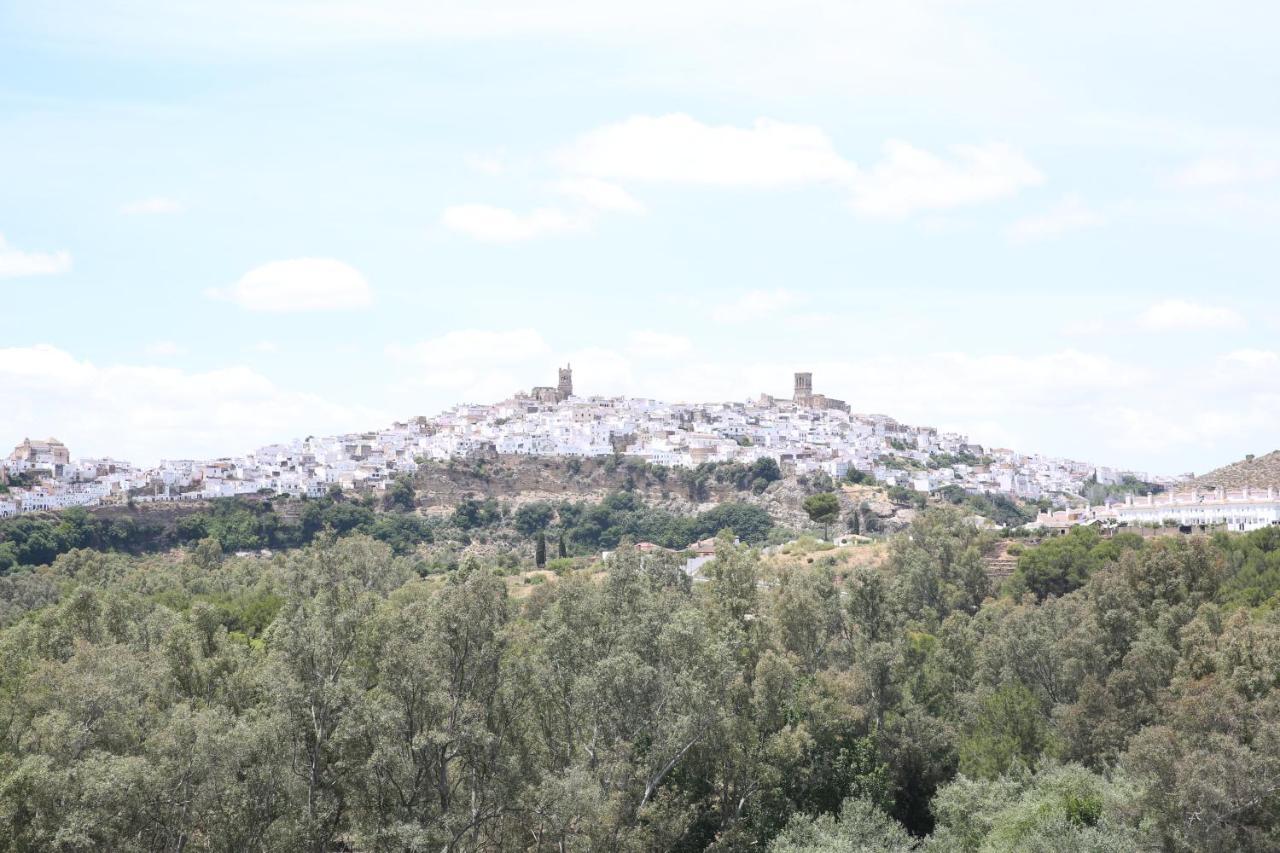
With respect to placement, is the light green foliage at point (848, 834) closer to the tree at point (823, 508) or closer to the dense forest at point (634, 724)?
the dense forest at point (634, 724)

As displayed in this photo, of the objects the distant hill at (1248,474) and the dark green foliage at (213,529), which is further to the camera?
the dark green foliage at (213,529)

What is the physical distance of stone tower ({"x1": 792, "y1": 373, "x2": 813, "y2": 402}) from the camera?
179 m

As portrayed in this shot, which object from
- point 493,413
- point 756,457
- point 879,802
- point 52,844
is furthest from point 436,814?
point 493,413

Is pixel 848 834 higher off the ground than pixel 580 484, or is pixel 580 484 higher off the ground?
pixel 580 484

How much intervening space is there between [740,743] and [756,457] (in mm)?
100050

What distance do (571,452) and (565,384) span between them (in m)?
41.1

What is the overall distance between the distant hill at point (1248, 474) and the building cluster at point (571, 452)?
3155cm

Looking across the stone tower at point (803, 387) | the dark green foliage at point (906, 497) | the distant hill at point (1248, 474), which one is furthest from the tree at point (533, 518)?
the stone tower at point (803, 387)

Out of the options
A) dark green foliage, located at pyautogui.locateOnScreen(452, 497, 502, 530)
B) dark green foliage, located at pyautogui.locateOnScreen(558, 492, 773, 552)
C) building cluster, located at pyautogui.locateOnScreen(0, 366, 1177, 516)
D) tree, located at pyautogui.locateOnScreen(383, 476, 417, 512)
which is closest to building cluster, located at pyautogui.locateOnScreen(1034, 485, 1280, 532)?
dark green foliage, located at pyautogui.locateOnScreen(558, 492, 773, 552)

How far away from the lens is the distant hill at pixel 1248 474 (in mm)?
81250

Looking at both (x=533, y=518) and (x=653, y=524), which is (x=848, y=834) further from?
(x=533, y=518)

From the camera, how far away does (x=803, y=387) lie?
181 m

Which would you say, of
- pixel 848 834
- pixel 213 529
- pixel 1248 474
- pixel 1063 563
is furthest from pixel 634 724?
pixel 213 529

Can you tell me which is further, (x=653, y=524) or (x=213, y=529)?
(x=653, y=524)
